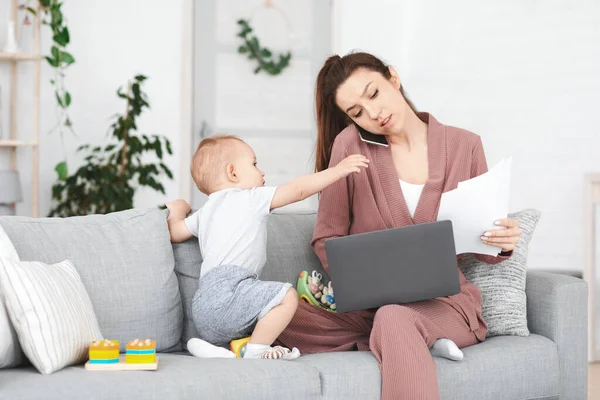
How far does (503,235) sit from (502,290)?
0.29m

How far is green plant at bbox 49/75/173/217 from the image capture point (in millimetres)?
4426

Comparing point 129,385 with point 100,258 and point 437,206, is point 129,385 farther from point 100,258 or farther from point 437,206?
point 437,206

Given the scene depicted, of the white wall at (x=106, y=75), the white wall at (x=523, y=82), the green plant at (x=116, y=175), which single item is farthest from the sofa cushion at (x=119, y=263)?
the white wall at (x=523, y=82)

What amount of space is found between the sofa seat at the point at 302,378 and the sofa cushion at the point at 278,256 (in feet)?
1.02

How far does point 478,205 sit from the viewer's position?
2.20m

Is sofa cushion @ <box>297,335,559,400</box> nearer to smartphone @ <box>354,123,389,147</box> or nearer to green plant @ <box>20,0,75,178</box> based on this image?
smartphone @ <box>354,123,389,147</box>

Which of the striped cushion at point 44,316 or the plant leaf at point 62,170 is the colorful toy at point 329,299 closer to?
the striped cushion at point 44,316

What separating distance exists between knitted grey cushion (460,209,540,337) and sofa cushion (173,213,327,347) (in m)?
0.49

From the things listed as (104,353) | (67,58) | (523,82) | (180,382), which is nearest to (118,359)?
(104,353)

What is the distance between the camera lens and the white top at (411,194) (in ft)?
8.04

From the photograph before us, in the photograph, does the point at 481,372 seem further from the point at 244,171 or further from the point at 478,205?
the point at 244,171

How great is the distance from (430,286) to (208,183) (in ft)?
2.36

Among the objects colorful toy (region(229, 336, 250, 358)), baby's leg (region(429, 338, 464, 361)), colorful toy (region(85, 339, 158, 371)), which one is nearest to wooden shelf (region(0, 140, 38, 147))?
colorful toy (region(229, 336, 250, 358))

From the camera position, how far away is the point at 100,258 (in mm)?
2283
